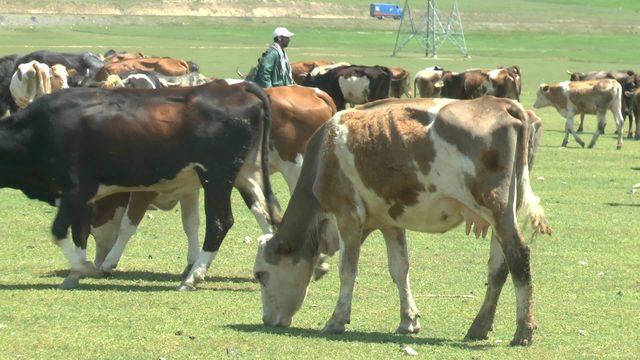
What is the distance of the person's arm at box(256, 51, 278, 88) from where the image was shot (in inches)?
726

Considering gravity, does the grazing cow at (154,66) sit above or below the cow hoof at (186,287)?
below

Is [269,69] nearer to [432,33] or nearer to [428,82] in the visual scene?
[428,82]

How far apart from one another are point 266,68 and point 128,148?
5.34 metres

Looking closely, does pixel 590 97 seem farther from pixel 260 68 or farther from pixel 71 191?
pixel 71 191

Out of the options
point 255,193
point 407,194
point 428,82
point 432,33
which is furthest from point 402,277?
point 432,33

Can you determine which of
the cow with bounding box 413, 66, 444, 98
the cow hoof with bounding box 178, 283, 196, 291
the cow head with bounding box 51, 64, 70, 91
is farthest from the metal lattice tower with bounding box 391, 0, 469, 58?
the cow hoof with bounding box 178, 283, 196, 291

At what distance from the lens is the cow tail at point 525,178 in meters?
10.1

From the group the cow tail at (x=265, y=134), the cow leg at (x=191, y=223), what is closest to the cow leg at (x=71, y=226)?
the cow leg at (x=191, y=223)

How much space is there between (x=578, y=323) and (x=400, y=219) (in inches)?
67.8

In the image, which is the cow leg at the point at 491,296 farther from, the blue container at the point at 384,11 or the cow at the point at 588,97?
the blue container at the point at 384,11

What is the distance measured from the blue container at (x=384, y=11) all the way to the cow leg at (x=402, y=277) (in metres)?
120

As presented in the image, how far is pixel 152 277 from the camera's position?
539 inches

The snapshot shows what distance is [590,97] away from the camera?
1419 inches

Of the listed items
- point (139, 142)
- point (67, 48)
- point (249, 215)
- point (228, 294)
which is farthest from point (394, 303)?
point (67, 48)
